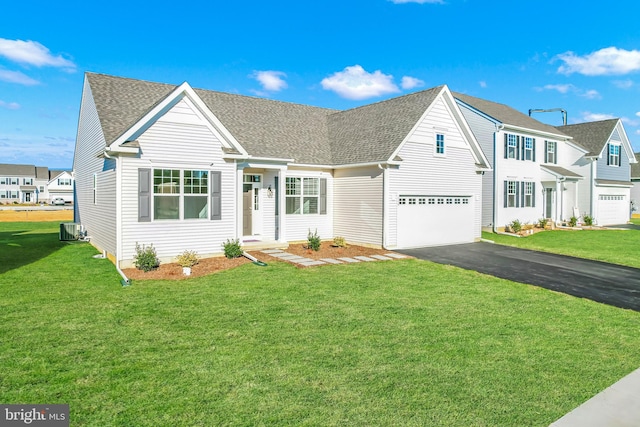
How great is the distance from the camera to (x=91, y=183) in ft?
53.8

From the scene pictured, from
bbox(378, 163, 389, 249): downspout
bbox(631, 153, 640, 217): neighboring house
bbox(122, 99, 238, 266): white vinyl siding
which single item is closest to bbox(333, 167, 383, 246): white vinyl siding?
bbox(378, 163, 389, 249): downspout

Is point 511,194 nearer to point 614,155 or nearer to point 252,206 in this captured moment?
point 614,155

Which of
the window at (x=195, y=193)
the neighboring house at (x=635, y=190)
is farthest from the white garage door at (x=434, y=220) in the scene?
the neighboring house at (x=635, y=190)

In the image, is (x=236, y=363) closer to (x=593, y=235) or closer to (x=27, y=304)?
(x=27, y=304)

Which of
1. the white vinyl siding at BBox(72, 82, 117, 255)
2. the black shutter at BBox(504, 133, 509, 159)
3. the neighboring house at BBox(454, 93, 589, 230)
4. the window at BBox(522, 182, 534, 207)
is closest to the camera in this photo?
the white vinyl siding at BBox(72, 82, 117, 255)

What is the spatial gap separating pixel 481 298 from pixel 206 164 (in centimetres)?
927

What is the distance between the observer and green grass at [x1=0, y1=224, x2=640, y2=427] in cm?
442

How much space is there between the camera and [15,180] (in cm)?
8406

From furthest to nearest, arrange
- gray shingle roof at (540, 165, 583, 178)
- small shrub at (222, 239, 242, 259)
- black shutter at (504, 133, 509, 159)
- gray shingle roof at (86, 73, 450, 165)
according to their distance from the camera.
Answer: gray shingle roof at (540, 165, 583, 178) → black shutter at (504, 133, 509, 159) → gray shingle roof at (86, 73, 450, 165) → small shrub at (222, 239, 242, 259)

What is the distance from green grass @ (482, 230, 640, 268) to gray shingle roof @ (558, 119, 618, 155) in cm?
758

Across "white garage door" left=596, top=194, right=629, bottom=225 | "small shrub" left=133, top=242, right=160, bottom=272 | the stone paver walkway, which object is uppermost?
"white garage door" left=596, top=194, right=629, bottom=225

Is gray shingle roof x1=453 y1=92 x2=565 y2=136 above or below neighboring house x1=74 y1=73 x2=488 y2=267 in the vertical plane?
above

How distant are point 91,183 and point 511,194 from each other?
23078 millimetres

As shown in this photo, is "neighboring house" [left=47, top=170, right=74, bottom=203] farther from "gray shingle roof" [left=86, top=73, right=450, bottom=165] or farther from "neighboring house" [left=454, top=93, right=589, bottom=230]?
"neighboring house" [left=454, top=93, right=589, bottom=230]
